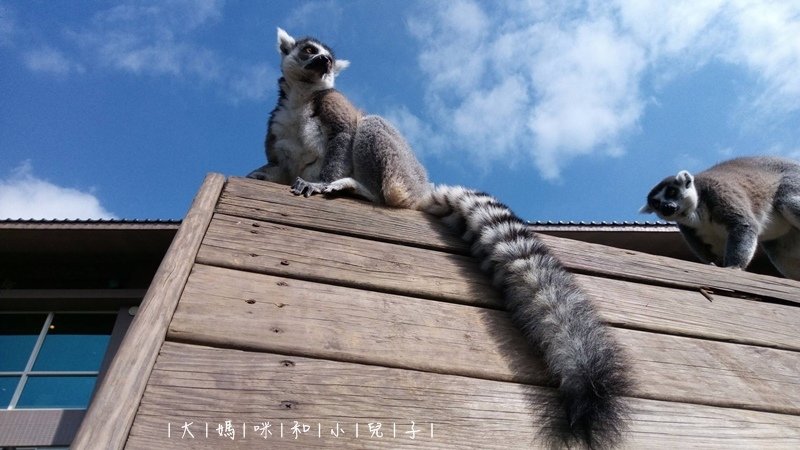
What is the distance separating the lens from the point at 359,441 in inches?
46.1

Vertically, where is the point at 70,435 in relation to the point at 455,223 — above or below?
below

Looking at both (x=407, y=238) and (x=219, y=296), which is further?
→ (x=407, y=238)

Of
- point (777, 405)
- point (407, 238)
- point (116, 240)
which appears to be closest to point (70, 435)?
point (116, 240)

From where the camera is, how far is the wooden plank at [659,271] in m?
2.43

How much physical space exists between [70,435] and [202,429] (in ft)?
17.3

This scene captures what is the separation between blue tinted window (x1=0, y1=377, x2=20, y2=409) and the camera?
18.1 ft

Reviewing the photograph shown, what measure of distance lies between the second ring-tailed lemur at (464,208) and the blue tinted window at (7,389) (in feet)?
12.7

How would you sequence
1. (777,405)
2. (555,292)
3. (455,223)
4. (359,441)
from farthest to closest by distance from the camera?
1. (455,223)
2. (555,292)
3. (777,405)
4. (359,441)

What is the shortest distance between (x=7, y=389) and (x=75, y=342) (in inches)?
30.0

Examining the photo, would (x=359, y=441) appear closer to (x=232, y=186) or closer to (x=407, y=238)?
(x=407, y=238)

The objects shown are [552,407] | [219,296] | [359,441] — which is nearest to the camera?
[359,441]

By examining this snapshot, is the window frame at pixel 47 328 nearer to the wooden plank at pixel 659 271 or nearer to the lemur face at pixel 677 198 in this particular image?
the wooden plank at pixel 659 271

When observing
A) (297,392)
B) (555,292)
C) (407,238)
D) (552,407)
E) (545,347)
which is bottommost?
(297,392)

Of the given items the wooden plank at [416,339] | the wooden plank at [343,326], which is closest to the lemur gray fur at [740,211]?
the wooden plank at [416,339]
